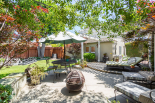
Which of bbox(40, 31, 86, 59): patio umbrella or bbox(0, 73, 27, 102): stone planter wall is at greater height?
bbox(40, 31, 86, 59): patio umbrella

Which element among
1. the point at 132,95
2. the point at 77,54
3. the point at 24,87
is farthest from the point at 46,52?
the point at 132,95

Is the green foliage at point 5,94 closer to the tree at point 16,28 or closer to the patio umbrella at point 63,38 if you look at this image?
the tree at point 16,28

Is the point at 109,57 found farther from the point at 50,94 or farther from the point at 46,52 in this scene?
the point at 46,52

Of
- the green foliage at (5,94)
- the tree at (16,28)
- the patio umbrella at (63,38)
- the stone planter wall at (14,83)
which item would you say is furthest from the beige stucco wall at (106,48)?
the green foliage at (5,94)

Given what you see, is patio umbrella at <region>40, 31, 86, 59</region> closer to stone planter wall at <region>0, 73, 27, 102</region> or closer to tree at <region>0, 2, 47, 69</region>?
tree at <region>0, 2, 47, 69</region>

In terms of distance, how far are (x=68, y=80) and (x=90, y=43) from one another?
11596 millimetres

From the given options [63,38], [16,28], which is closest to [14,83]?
[16,28]

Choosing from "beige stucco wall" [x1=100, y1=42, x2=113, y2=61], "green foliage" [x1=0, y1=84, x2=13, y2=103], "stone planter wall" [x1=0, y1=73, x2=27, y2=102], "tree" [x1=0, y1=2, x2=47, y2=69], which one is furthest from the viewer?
"beige stucco wall" [x1=100, y1=42, x2=113, y2=61]

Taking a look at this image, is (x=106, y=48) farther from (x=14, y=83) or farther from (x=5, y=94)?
(x=5, y=94)

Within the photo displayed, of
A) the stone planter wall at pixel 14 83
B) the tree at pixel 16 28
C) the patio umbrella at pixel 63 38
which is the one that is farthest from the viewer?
the patio umbrella at pixel 63 38

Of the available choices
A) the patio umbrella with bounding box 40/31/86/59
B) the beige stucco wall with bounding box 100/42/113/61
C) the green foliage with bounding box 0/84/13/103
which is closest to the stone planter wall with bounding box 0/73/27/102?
the green foliage with bounding box 0/84/13/103

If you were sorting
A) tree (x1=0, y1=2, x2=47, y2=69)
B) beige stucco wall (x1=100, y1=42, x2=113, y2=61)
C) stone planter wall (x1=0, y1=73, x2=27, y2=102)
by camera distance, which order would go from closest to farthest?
stone planter wall (x1=0, y1=73, x2=27, y2=102) → tree (x1=0, y1=2, x2=47, y2=69) → beige stucco wall (x1=100, y1=42, x2=113, y2=61)

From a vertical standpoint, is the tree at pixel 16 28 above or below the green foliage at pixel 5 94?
above

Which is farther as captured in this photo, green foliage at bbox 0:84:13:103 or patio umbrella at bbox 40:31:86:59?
patio umbrella at bbox 40:31:86:59
